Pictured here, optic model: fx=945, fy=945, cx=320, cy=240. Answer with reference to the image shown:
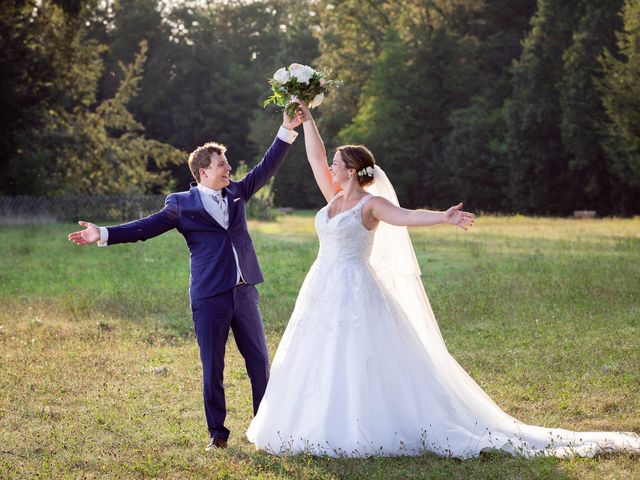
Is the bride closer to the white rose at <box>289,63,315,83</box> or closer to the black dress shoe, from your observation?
the black dress shoe

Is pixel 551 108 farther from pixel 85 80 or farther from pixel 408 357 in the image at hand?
pixel 408 357

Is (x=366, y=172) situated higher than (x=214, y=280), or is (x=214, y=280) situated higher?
(x=366, y=172)

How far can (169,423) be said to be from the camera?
8102 millimetres

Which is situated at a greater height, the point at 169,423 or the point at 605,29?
the point at 605,29

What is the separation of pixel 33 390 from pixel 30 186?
28.8 m

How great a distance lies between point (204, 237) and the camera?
721cm

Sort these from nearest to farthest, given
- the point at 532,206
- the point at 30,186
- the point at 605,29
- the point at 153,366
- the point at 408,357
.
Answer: the point at 408,357, the point at 153,366, the point at 30,186, the point at 605,29, the point at 532,206

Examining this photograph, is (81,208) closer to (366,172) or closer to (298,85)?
(298,85)

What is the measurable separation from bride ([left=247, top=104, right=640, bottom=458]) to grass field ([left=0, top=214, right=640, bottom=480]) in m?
0.20

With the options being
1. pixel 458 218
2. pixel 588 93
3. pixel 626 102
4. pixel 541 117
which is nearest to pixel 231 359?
pixel 458 218

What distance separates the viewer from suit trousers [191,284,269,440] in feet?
23.2

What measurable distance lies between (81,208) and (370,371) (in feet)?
105

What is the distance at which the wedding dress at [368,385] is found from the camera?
6.73 m

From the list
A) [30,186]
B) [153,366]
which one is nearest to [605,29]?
[30,186]
